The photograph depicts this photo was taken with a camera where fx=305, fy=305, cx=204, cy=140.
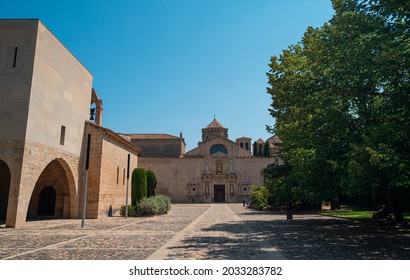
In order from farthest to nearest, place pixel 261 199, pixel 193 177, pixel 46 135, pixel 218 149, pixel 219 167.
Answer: pixel 218 149
pixel 219 167
pixel 193 177
pixel 261 199
pixel 46 135

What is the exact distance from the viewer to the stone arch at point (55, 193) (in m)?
19.3

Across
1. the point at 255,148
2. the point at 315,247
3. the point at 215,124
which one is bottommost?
the point at 315,247

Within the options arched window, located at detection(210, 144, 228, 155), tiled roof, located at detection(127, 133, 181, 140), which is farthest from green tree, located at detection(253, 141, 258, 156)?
tiled roof, located at detection(127, 133, 181, 140)

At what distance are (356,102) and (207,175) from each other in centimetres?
4745

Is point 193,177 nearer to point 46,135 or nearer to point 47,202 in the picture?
point 47,202

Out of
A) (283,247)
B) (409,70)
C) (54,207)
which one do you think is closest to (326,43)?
(409,70)

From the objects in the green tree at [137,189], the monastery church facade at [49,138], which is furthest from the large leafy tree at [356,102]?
the green tree at [137,189]

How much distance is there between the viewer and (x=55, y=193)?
68.9ft

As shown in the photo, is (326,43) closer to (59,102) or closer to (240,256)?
(240,256)

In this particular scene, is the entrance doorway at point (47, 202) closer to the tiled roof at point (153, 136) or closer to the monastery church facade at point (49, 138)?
the monastery church facade at point (49, 138)

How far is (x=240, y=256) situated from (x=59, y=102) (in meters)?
14.6

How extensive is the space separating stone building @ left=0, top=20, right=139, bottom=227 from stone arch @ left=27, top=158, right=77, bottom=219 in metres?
0.06

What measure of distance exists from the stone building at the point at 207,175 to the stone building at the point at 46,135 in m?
33.8

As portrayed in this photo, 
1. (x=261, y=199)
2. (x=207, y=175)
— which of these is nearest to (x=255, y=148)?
(x=207, y=175)
